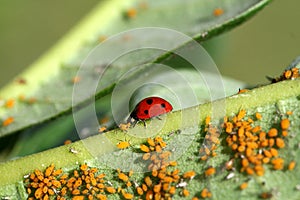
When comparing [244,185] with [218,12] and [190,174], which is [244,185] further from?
[218,12]

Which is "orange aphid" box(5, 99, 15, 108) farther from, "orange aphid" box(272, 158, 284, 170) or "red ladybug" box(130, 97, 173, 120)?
"orange aphid" box(272, 158, 284, 170)

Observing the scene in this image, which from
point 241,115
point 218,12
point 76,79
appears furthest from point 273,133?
point 76,79

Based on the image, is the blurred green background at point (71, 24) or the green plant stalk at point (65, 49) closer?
the green plant stalk at point (65, 49)

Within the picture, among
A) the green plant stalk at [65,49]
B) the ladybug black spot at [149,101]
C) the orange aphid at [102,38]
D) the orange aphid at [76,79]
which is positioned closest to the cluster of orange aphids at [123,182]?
the ladybug black spot at [149,101]

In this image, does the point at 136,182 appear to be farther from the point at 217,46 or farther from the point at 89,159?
the point at 217,46

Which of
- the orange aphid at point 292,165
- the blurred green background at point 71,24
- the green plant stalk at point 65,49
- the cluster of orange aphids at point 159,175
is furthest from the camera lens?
the blurred green background at point 71,24

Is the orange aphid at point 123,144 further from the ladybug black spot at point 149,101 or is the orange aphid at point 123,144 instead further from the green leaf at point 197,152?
the ladybug black spot at point 149,101
